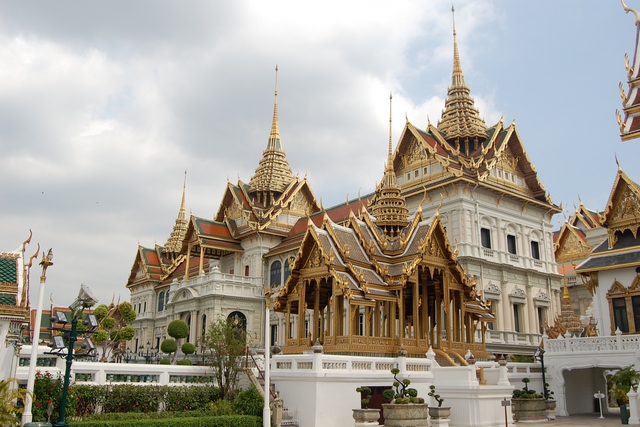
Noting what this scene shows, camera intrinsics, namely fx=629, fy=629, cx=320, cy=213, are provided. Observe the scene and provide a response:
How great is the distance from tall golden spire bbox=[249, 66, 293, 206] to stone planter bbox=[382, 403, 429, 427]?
3769 cm

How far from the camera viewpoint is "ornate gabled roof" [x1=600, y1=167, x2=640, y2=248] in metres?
25.0

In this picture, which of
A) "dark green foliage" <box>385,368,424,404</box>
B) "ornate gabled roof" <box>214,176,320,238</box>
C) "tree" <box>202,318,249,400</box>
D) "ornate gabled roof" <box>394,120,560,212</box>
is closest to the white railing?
"dark green foliage" <box>385,368,424,404</box>

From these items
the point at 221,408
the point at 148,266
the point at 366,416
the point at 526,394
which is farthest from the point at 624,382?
the point at 148,266

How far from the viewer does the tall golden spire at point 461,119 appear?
39.2 metres

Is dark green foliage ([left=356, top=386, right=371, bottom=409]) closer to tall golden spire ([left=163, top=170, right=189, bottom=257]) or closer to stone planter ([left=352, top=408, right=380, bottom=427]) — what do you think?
stone planter ([left=352, top=408, right=380, bottom=427])

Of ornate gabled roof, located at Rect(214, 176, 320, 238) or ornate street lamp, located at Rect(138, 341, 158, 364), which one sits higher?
ornate gabled roof, located at Rect(214, 176, 320, 238)

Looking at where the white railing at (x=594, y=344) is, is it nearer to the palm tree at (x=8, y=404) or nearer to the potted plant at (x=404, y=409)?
the potted plant at (x=404, y=409)

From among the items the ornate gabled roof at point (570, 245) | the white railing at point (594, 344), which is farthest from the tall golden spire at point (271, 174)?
the white railing at point (594, 344)

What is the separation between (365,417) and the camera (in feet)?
43.0

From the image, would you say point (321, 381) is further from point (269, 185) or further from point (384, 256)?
point (269, 185)

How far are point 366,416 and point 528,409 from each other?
7.09 m

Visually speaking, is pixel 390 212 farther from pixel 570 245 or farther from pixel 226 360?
pixel 570 245

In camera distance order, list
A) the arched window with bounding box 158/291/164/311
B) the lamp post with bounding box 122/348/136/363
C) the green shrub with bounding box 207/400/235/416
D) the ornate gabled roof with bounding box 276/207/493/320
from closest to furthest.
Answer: the green shrub with bounding box 207/400/235/416
the ornate gabled roof with bounding box 276/207/493/320
the lamp post with bounding box 122/348/136/363
the arched window with bounding box 158/291/164/311

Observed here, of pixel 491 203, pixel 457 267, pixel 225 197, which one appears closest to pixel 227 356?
pixel 457 267
